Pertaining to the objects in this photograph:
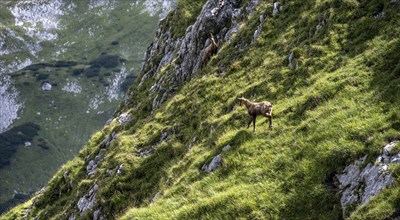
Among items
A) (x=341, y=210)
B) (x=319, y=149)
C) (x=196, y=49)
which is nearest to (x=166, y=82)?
(x=196, y=49)

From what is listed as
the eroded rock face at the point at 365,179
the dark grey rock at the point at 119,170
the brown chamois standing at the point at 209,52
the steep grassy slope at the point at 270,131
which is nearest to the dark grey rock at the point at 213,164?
the steep grassy slope at the point at 270,131

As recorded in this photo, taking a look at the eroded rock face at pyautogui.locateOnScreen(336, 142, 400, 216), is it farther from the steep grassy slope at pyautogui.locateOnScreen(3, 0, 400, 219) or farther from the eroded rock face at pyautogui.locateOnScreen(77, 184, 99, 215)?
the eroded rock face at pyautogui.locateOnScreen(77, 184, 99, 215)

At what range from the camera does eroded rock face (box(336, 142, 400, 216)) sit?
1220 centimetres

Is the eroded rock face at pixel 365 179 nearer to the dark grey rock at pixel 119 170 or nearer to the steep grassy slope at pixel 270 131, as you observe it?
the steep grassy slope at pixel 270 131

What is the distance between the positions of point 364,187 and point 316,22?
16009 mm

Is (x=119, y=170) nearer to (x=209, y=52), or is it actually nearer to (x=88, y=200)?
(x=88, y=200)

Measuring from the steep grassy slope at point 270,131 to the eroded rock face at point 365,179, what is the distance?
339mm

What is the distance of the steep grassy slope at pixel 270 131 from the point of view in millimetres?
14305

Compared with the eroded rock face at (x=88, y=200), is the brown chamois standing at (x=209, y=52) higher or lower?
higher

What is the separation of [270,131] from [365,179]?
606 centimetres

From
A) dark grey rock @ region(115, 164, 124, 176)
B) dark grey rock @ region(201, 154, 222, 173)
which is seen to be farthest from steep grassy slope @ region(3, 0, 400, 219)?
dark grey rock @ region(201, 154, 222, 173)

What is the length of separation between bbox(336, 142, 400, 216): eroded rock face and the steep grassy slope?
0.34 meters

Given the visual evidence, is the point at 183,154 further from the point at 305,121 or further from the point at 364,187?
the point at 364,187

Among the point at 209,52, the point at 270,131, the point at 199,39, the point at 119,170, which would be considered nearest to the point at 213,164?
the point at 270,131
